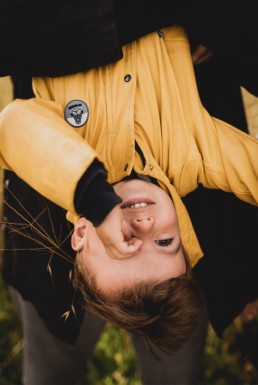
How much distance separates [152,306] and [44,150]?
62 centimetres

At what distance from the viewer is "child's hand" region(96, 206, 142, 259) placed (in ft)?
3.46

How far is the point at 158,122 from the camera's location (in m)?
1.25

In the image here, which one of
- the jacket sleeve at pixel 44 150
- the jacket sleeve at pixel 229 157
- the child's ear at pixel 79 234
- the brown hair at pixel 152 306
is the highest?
the jacket sleeve at pixel 44 150

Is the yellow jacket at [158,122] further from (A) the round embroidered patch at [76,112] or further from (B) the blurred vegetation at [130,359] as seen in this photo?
(B) the blurred vegetation at [130,359]

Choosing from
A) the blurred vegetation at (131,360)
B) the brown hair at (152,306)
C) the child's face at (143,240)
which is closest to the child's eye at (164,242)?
the child's face at (143,240)

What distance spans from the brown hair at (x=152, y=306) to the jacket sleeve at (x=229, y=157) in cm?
31

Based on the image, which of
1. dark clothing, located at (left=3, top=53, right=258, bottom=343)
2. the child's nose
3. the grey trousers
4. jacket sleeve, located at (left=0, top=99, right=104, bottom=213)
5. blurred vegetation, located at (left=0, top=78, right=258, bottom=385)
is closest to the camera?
jacket sleeve, located at (left=0, top=99, right=104, bottom=213)

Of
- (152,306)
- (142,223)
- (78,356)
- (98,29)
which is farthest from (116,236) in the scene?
(78,356)

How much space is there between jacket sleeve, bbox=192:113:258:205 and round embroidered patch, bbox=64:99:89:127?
0.34 m

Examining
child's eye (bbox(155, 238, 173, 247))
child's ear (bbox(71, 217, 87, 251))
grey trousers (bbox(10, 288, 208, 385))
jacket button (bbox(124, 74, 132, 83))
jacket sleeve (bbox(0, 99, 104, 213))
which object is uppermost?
jacket button (bbox(124, 74, 132, 83))

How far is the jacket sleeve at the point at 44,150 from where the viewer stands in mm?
995

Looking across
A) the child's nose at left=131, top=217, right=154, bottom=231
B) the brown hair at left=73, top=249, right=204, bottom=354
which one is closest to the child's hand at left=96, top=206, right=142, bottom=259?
the child's nose at left=131, top=217, right=154, bottom=231

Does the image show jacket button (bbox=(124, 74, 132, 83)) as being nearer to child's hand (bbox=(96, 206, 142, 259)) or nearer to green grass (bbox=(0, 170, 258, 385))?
child's hand (bbox=(96, 206, 142, 259))

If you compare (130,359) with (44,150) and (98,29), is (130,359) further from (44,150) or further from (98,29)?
(98,29)
